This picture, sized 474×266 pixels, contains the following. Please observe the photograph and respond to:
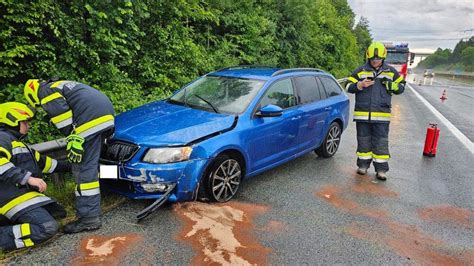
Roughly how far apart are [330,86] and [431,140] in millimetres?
2277

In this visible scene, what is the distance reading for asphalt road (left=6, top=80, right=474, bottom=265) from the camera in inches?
129

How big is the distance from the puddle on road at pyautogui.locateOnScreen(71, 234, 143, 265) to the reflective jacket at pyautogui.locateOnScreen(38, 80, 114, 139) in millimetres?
1010

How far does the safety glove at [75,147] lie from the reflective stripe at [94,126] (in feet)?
0.23

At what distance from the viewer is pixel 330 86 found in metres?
6.44

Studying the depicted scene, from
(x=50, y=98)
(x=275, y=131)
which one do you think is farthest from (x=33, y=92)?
(x=275, y=131)

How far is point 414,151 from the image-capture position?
7293 mm

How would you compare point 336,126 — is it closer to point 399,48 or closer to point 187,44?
point 187,44

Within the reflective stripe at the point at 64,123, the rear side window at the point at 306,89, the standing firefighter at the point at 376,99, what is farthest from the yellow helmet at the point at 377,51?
the reflective stripe at the point at 64,123

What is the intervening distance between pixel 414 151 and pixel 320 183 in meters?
3.12

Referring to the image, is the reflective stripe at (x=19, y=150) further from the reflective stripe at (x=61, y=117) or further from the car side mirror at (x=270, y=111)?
the car side mirror at (x=270, y=111)

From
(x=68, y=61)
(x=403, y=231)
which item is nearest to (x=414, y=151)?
(x=403, y=231)

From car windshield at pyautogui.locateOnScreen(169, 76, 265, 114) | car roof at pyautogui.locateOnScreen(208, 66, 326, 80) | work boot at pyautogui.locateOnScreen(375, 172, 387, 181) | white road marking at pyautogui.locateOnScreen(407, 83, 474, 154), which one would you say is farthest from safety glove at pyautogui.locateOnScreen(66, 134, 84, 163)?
white road marking at pyautogui.locateOnScreen(407, 83, 474, 154)

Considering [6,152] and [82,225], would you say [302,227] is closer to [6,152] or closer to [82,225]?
[82,225]

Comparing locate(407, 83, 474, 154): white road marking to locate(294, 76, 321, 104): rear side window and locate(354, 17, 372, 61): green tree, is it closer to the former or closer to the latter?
locate(294, 76, 321, 104): rear side window
